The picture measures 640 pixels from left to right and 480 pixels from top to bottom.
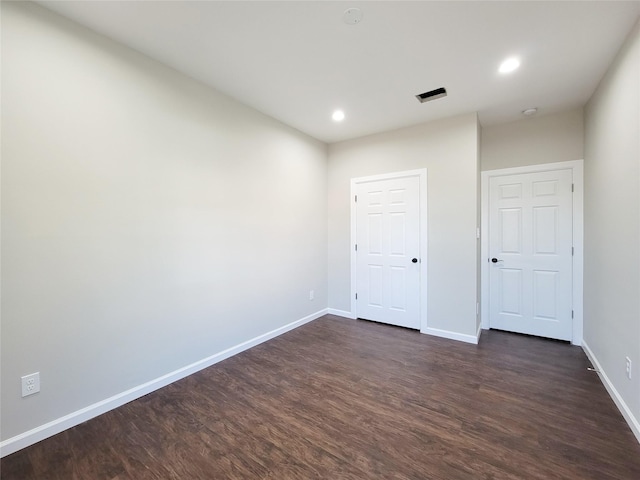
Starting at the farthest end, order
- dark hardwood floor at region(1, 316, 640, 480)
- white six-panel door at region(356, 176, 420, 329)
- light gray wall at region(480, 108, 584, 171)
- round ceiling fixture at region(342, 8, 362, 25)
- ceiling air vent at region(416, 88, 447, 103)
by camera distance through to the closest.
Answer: white six-panel door at region(356, 176, 420, 329)
light gray wall at region(480, 108, 584, 171)
ceiling air vent at region(416, 88, 447, 103)
round ceiling fixture at region(342, 8, 362, 25)
dark hardwood floor at region(1, 316, 640, 480)

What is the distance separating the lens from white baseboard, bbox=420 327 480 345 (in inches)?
126

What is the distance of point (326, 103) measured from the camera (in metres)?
2.99

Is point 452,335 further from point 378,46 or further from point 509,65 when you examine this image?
point 378,46

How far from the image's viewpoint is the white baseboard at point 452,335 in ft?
10.5

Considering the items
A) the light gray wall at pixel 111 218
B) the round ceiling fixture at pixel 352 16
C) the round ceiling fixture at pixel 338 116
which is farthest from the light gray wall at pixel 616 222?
the light gray wall at pixel 111 218

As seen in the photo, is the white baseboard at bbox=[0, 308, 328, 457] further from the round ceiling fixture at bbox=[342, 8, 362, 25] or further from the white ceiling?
the round ceiling fixture at bbox=[342, 8, 362, 25]

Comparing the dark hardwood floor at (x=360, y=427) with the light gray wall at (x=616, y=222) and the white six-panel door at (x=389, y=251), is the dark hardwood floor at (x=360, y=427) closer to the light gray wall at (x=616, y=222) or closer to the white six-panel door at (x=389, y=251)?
the light gray wall at (x=616, y=222)

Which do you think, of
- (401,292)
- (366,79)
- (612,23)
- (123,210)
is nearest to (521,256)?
(401,292)

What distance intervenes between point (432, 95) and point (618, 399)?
2.99m

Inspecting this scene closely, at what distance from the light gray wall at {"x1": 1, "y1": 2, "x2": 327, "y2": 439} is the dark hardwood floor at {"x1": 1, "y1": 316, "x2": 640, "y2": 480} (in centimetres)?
36

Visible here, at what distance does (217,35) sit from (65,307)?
85.2 inches

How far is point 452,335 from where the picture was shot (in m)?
3.34

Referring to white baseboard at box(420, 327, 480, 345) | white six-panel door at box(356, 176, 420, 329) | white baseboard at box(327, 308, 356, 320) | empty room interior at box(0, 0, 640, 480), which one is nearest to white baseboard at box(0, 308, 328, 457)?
empty room interior at box(0, 0, 640, 480)

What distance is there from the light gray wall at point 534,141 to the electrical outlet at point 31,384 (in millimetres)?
4789
